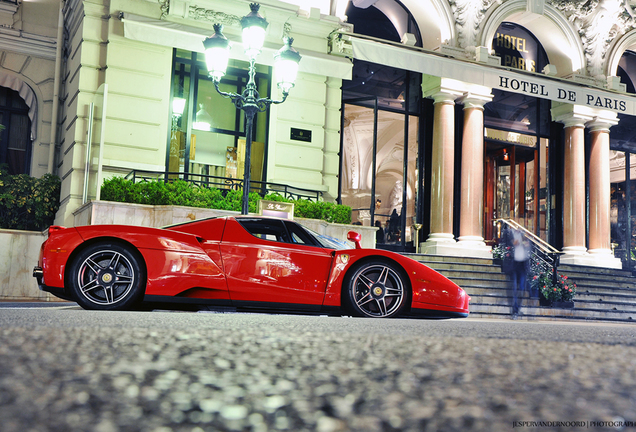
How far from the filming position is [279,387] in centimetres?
78

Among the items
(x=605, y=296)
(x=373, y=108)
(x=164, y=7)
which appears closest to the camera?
(x=164, y=7)

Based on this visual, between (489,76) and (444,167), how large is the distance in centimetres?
286

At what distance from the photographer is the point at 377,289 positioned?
5395mm

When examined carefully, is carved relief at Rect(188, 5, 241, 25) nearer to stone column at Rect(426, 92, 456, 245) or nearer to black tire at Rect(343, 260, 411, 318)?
stone column at Rect(426, 92, 456, 245)

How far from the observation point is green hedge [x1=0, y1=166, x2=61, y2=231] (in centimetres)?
1227

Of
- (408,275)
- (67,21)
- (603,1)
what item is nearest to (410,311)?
(408,275)

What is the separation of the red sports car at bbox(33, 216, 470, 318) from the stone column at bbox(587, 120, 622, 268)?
14962 millimetres

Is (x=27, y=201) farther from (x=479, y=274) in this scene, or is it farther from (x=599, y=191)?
(x=599, y=191)

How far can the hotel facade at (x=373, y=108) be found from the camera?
13023mm

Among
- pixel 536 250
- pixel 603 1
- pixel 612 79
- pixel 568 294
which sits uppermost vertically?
pixel 603 1

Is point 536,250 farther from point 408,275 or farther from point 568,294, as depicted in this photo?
point 408,275

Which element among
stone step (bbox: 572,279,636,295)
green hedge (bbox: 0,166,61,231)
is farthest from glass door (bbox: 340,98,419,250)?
green hedge (bbox: 0,166,61,231)

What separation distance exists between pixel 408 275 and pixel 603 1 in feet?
58.8

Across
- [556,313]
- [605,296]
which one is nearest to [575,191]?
[605,296]
